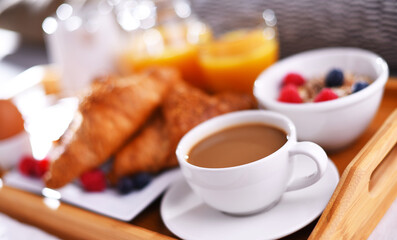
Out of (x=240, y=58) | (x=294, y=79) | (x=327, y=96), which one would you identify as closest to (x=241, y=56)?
(x=240, y=58)

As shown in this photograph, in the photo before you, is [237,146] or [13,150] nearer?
[237,146]

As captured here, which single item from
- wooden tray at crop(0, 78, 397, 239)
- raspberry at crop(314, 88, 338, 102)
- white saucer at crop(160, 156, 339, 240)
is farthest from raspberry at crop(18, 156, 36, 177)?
raspberry at crop(314, 88, 338, 102)

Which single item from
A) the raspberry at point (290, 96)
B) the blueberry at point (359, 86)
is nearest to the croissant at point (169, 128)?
the raspberry at point (290, 96)

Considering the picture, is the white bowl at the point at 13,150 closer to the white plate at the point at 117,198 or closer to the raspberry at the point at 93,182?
the white plate at the point at 117,198

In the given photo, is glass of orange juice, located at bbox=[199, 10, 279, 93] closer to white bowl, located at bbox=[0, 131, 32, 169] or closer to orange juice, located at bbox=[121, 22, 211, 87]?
orange juice, located at bbox=[121, 22, 211, 87]

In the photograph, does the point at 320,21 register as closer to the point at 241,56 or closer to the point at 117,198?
the point at 241,56

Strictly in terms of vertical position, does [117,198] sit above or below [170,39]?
below

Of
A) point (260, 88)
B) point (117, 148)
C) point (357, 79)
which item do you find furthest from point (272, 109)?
point (117, 148)
